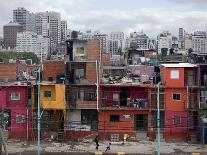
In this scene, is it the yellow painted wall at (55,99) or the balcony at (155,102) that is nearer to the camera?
the yellow painted wall at (55,99)

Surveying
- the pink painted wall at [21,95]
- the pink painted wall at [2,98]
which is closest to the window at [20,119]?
the pink painted wall at [21,95]

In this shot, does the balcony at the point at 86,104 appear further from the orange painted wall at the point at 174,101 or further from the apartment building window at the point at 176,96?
the apartment building window at the point at 176,96

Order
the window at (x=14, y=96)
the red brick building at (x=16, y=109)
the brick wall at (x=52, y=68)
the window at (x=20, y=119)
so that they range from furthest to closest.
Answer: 1. the brick wall at (x=52, y=68)
2. the window at (x=14, y=96)
3. the window at (x=20, y=119)
4. the red brick building at (x=16, y=109)

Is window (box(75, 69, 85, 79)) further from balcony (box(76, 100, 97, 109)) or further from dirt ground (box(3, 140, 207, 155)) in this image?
dirt ground (box(3, 140, 207, 155))

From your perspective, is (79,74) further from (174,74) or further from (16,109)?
(174,74)

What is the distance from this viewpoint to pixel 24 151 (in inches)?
1636

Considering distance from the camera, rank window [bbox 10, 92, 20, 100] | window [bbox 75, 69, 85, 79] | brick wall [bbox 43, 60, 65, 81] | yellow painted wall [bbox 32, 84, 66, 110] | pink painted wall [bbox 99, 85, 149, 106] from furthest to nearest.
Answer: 1. brick wall [bbox 43, 60, 65, 81]
2. window [bbox 75, 69, 85, 79]
3. pink painted wall [bbox 99, 85, 149, 106]
4. window [bbox 10, 92, 20, 100]
5. yellow painted wall [bbox 32, 84, 66, 110]

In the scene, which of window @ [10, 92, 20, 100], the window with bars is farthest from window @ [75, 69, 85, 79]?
window @ [10, 92, 20, 100]

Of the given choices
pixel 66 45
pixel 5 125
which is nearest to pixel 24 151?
pixel 5 125

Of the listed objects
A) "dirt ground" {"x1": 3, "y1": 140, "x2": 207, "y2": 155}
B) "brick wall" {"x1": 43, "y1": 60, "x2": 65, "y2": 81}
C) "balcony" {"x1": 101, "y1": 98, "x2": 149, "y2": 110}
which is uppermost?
"brick wall" {"x1": 43, "y1": 60, "x2": 65, "y2": 81}

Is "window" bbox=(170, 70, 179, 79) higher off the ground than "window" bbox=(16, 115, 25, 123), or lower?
higher

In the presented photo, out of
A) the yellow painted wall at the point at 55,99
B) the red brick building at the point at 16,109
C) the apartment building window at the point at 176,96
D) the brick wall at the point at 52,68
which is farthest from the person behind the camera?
the brick wall at the point at 52,68

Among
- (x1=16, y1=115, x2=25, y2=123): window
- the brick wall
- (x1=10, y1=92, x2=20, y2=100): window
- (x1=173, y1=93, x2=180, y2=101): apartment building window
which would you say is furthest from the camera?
the brick wall

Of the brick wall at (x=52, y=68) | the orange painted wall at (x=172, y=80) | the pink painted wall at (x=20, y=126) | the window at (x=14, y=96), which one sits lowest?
the pink painted wall at (x=20, y=126)
